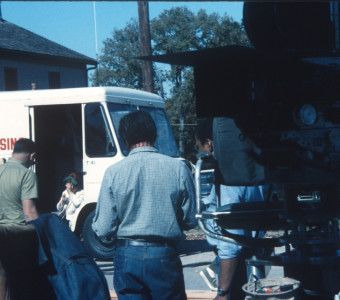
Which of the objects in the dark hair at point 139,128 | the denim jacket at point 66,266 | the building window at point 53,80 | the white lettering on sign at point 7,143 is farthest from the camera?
the building window at point 53,80

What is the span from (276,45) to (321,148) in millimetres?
572

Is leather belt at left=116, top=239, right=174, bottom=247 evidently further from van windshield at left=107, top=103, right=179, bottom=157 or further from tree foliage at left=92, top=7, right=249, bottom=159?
tree foliage at left=92, top=7, right=249, bottom=159

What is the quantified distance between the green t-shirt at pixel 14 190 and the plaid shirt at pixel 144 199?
7.71 feet

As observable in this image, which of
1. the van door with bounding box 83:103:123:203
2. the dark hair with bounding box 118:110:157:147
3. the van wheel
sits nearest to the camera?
the dark hair with bounding box 118:110:157:147

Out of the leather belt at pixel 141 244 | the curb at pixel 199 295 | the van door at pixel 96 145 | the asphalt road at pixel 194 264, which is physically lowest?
the asphalt road at pixel 194 264

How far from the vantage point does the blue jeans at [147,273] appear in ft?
11.7

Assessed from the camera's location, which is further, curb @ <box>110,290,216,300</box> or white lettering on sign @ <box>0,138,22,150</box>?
white lettering on sign @ <box>0,138,22,150</box>

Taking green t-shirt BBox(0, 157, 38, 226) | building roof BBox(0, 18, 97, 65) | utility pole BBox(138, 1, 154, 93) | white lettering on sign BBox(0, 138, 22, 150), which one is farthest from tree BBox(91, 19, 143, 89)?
green t-shirt BBox(0, 157, 38, 226)

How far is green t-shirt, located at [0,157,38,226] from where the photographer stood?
5.88 meters

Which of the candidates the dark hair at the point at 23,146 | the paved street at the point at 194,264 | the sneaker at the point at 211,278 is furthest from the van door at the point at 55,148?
the sneaker at the point at 211,278

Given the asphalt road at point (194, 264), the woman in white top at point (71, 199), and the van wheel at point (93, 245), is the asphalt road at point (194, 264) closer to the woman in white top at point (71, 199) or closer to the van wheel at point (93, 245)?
the van wheel at point (93, 245)

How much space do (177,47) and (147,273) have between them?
2090 inches

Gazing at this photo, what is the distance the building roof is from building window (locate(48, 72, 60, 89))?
845 mm

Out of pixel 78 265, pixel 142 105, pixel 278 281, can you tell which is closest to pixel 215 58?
pixel 278 281
